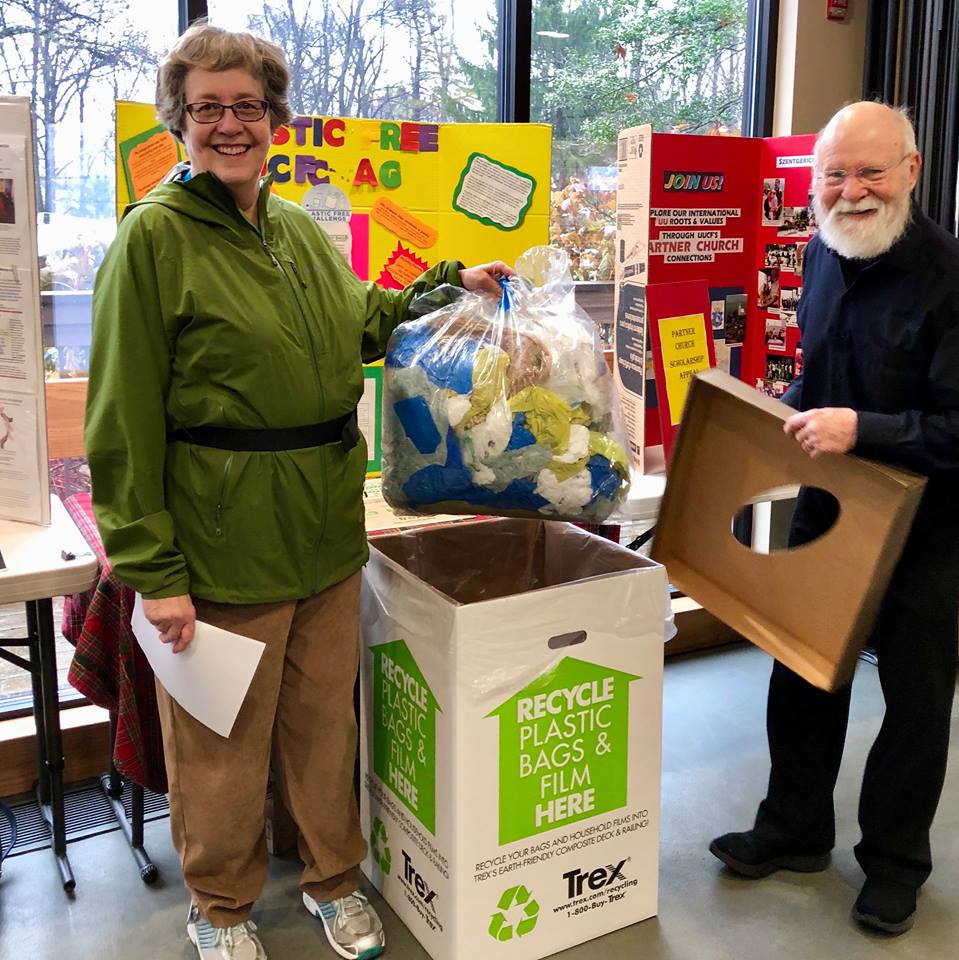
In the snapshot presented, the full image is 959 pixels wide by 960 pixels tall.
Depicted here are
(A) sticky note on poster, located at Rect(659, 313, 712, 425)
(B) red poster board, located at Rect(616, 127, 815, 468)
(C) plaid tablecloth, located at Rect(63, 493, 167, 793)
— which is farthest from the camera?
(B) red poster board, located at Rect(616, 127, 815, 468)

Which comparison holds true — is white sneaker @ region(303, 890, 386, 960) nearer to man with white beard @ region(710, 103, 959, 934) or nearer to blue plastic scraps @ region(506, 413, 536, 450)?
man with white beard @ region(710, 103, 959, 934)

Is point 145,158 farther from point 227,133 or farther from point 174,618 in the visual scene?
point 174,618

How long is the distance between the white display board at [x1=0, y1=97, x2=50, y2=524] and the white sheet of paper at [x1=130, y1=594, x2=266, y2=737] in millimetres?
558

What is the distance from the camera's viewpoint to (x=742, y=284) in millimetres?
2861

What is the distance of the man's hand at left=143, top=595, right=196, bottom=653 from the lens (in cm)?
160

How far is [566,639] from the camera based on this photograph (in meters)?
1.85

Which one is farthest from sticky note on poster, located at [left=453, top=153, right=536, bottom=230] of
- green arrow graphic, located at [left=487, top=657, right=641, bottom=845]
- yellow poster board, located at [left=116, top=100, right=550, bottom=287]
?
green arrow graphic, located at [left=487, top=657, right=641, bottom=845]

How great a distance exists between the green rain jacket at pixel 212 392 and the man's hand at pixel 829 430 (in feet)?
2.50

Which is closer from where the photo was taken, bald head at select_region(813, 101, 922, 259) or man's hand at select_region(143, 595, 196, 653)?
man's hand at select_region(143, 595, 196, 653)

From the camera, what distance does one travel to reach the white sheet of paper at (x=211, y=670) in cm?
164

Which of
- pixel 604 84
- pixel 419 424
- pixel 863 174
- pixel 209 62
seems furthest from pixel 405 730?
pixel 604 84

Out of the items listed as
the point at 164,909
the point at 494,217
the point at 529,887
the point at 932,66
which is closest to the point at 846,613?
the point at 529,887

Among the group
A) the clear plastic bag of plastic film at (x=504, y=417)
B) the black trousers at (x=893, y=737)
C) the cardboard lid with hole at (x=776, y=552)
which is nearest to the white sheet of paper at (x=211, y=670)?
the clear plastic bag of plastic film at (x=504, y=417)

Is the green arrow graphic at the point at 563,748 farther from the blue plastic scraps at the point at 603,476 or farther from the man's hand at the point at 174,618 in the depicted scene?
the man's hand at the point at 174,618
